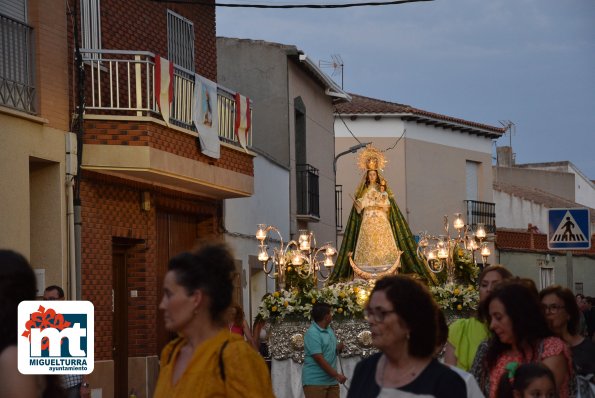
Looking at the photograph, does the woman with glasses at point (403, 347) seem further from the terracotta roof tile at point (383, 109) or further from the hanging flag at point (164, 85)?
the terracotta roof tile at point (383, 109)

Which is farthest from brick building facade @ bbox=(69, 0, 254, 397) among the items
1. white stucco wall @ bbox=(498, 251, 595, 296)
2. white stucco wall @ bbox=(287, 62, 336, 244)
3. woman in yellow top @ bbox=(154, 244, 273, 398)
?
white stucco wall @ bbox=(498, 251, 595, 296)

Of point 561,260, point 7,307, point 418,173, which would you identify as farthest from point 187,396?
point 561,260

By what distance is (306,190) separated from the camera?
33156mm

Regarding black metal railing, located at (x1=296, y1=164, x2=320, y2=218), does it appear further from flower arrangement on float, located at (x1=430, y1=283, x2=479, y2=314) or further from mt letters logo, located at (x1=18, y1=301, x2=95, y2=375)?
mt letters logo, located at (x1=18, y1=301, x2=95, y2=375)

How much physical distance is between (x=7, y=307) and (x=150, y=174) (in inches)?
585

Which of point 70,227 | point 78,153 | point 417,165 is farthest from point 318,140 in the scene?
point 70,227

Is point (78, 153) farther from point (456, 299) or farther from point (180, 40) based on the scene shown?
point (456, 299)

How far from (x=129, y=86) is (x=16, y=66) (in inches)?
90.0

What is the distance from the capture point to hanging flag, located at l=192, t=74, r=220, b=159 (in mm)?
21969

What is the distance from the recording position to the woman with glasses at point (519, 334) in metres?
7.76

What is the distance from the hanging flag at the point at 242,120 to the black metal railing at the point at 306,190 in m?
8.35

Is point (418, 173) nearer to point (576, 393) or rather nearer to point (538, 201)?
point (538, 201)

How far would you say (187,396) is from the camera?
606 cm

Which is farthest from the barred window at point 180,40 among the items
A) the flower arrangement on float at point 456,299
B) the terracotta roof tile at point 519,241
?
the terracotta roof tile at point 519,241
